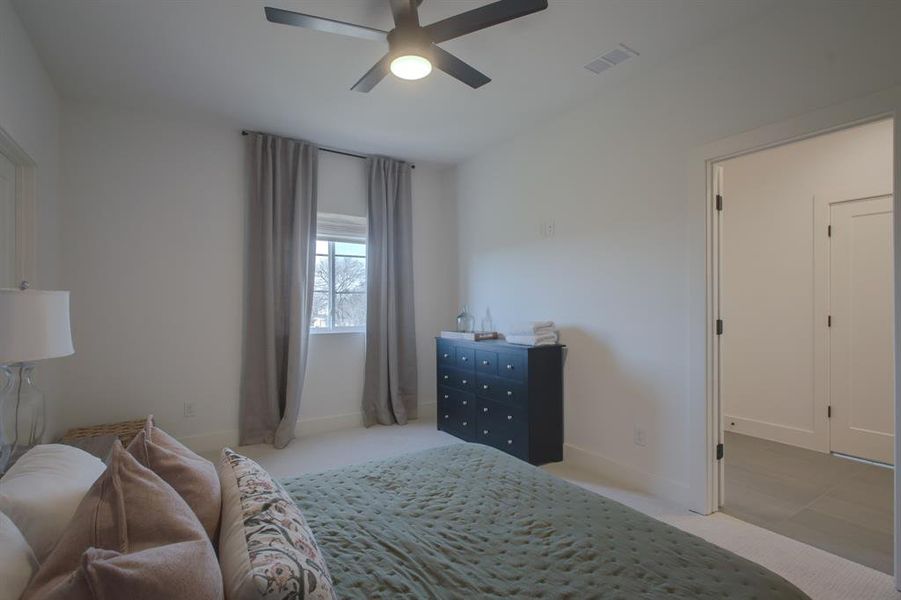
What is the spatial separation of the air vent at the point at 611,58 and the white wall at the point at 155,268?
2.96 metres

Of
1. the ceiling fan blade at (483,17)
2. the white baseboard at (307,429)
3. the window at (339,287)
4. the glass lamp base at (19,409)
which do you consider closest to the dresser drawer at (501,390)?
the white baseboard at (307,429)

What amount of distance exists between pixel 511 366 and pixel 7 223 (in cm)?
326

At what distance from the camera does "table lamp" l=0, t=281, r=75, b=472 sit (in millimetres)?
1465

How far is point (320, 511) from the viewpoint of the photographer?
1.35 meters

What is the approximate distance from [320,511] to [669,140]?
2.80m

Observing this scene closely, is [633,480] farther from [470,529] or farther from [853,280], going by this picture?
[853,280]

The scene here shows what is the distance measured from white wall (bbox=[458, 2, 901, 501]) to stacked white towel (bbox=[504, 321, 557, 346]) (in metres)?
0.14

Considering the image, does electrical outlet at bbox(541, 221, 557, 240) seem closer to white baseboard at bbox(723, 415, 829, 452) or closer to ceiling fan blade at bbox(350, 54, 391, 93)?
ceiling fan blade at bbox(350, 54, 391, 93)

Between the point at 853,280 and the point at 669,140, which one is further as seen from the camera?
the point at 853,280

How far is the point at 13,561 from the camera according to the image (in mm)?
768

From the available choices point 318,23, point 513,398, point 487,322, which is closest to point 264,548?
point 318,23

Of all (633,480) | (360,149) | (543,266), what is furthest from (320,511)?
(360,149)

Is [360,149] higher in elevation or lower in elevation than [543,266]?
higher

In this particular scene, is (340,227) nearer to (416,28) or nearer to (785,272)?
(416,28)
